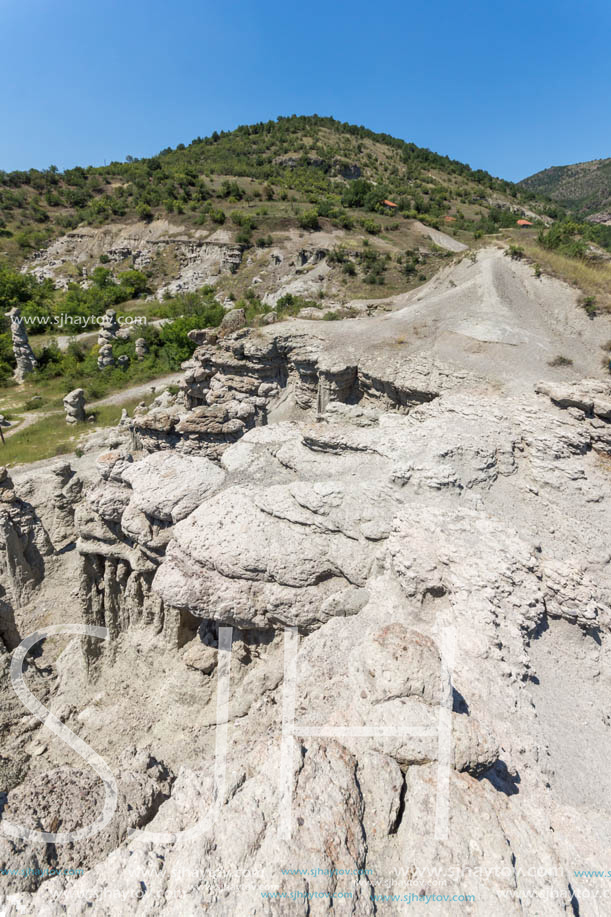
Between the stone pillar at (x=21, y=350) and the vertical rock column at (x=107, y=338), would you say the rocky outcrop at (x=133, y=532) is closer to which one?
the vertical rock column at (x=107, y=338)

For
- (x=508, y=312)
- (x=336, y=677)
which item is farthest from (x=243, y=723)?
(x=508, y=312)

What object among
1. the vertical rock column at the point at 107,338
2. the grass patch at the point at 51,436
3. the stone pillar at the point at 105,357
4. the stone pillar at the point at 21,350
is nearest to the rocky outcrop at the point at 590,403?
the grass patch at the point at 51,436

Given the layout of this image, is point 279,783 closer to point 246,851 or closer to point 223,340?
point 246,851

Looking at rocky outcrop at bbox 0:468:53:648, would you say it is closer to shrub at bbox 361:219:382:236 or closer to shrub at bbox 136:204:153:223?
shrub at bbox 361:219:382:236

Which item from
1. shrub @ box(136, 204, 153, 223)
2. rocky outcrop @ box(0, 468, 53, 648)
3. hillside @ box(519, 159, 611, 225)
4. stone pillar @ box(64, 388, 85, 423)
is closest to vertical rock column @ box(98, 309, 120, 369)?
stone pillar @ box(64, 388, 85, 423)

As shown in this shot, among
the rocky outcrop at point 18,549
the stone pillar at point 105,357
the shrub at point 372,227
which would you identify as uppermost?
the shrub at point 372,227
